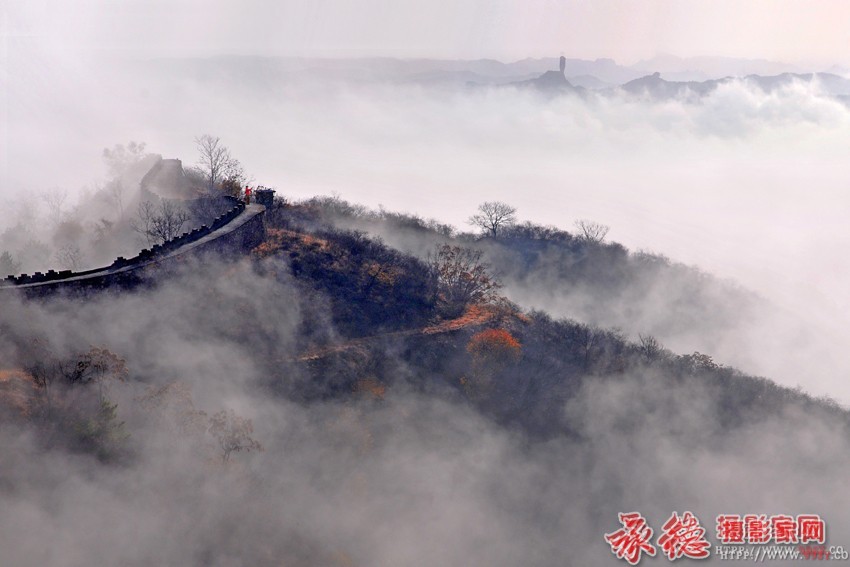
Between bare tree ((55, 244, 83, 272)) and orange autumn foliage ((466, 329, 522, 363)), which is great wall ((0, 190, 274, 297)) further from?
orange autumn foliage ((466, 329, 522, 363))

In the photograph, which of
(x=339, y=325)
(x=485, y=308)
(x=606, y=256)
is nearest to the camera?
(x=339, y=325)

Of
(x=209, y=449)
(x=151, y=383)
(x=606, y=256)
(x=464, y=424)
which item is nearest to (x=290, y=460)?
(x=209, y=449)

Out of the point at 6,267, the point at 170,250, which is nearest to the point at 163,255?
the point at 170,250

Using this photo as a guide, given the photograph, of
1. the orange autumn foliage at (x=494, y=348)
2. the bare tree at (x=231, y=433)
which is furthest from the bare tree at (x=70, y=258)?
the orange autumn foliage at (x=494, y=348)

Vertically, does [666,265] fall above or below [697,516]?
above

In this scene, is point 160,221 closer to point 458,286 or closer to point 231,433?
point 231,433

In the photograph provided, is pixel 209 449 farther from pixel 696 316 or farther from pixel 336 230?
pixel 696 316

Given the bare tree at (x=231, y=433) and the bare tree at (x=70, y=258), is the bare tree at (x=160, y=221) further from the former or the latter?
the bare tree at (x=231, y=433)
